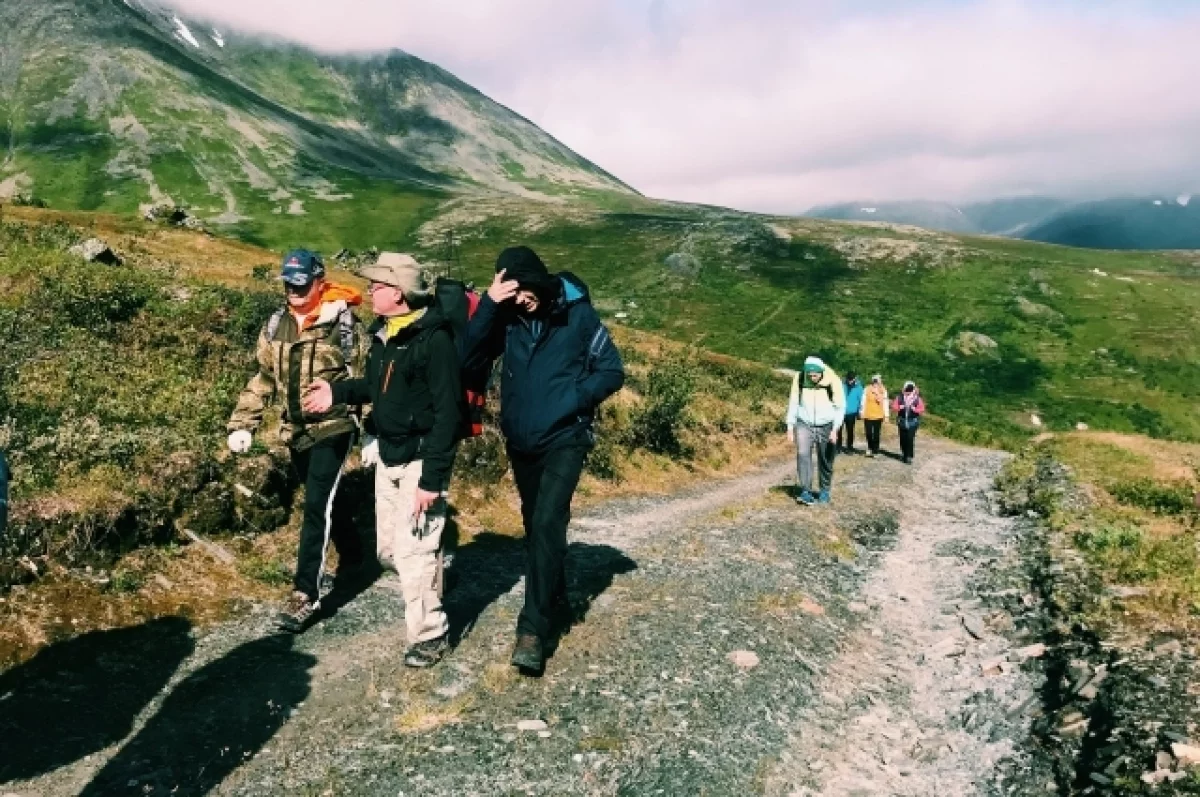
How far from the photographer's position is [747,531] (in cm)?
1550

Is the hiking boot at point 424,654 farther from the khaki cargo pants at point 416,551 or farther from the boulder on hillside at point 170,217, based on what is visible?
the boulder on hillside at point 170,217

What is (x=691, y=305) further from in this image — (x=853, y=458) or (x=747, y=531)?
(x=747, y=531)

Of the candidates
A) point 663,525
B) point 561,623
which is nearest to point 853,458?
point 663,525

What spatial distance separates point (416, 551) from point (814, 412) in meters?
12.0

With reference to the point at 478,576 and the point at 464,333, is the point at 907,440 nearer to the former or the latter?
the point at 478,576

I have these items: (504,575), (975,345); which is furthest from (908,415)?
(975,345)

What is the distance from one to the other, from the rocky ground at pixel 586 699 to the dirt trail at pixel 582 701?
0.02 meters

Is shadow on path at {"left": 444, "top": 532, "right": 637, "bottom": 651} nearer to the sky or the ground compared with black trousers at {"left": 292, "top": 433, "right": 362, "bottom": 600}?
nearer to the ground

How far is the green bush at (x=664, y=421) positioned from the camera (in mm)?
23125

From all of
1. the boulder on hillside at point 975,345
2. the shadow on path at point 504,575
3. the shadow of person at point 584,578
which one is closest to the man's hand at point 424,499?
the shadow on path at point 504,575

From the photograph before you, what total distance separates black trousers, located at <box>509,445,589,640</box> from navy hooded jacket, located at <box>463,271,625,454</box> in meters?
0.17

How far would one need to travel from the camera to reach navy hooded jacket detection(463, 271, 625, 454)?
800 centimetres

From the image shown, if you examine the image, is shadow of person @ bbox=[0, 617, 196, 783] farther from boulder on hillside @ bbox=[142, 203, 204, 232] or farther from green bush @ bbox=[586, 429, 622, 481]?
boulder on hillside @ bbox=[142, 203, 204, 232]

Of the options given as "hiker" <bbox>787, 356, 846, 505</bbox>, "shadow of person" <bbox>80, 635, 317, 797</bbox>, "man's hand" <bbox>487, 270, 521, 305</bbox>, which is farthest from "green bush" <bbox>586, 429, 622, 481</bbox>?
"man's hand" <bbox>487, 270, 521, 305</bbox>
